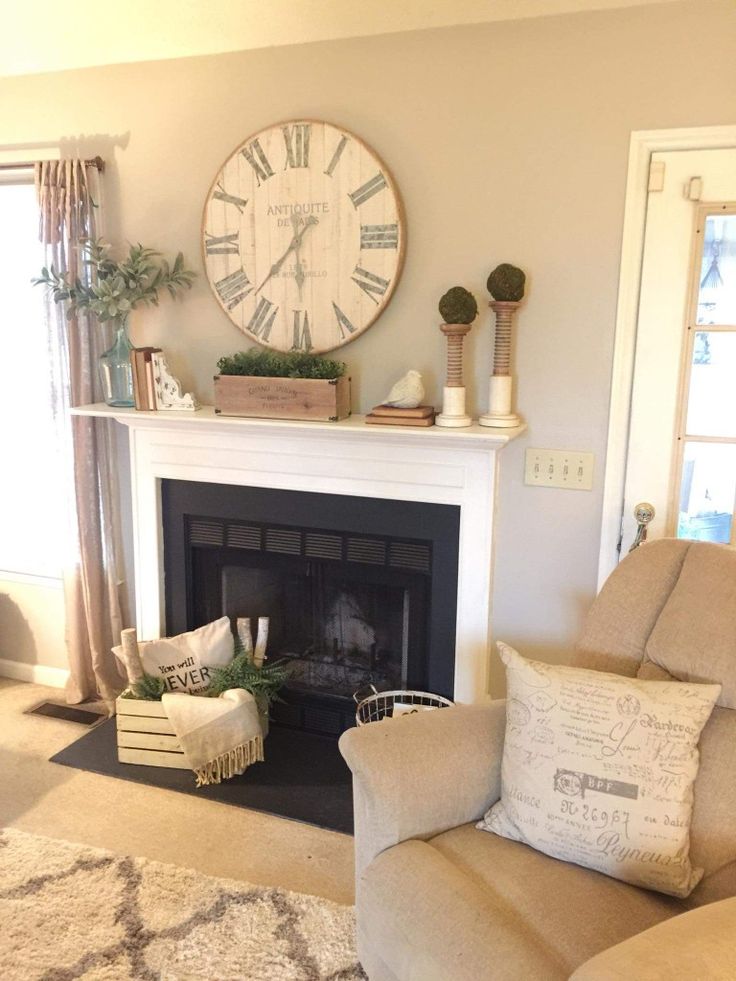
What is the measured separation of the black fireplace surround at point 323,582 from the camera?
256 cm

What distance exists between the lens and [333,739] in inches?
110

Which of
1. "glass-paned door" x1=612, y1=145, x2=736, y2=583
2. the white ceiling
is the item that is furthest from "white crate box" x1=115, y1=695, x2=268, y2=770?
the white ceiling

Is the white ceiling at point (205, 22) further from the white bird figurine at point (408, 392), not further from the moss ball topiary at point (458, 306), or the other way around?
the white bird figurine at point (408, 392)

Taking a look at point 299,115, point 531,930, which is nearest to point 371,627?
point 531,930

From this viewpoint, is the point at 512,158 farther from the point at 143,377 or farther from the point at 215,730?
the point at 215,730

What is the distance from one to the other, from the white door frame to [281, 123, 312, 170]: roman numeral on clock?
0.97 metres

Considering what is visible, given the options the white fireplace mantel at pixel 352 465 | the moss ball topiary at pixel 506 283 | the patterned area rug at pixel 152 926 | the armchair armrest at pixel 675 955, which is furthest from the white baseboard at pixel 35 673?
the armchair armrest at pixel 675 955

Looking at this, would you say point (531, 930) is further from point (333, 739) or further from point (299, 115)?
point (299, 115)

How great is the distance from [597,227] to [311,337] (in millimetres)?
937

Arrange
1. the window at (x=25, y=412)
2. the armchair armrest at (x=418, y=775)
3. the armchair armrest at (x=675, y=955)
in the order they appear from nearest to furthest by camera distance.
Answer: the armchair armrest at (x=675, y=955)
the armchair armrest at (x=418, y=775)
the window at (x=25, y=412)

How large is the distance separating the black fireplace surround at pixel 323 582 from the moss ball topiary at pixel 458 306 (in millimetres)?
589

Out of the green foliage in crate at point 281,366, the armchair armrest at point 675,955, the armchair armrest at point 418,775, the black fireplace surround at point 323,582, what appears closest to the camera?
the armchair armrest at point 675,955

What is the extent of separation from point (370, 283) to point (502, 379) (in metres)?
0.53

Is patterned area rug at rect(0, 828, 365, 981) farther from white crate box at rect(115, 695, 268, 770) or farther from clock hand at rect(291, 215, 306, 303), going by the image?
clock hand at rect(291, 215, 306, 303)
